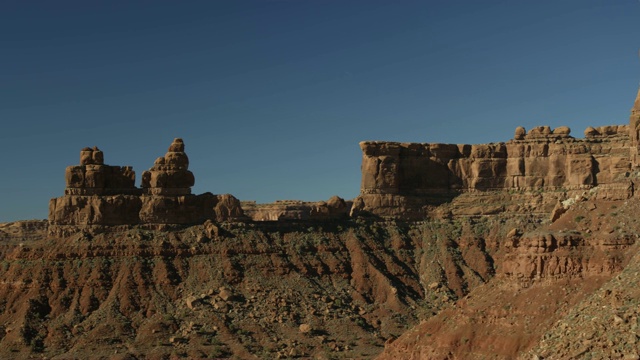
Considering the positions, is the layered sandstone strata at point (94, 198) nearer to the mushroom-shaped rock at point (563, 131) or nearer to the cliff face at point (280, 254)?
the cliff face at point (280, 254)

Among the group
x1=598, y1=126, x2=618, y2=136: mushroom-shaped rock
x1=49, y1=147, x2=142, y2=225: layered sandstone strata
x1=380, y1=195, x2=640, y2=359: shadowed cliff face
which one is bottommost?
x1=380, y1=195, x2=640, y2=359: shadowed cliff face

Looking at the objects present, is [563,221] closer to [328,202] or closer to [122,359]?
[122,359]

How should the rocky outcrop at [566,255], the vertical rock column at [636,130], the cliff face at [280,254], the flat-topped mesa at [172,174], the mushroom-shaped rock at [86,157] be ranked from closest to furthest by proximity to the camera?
the rocky outcrop at [566,255]
the vertical rock column at [636,130]
the cliff face at [280,254]
the flat-topped mesa at [172,174]
the mushroom-shaped rock at [86,157]

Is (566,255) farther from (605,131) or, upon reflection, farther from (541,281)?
(605,131)

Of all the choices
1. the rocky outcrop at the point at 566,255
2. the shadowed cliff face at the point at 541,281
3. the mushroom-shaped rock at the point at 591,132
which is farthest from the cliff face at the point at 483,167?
the rocky outcrop at the point at 566,255

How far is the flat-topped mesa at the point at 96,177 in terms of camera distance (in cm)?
11819

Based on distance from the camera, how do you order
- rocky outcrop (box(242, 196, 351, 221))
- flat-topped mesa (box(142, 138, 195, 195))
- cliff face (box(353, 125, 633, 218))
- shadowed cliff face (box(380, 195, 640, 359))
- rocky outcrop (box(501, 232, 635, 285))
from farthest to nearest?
rocky outcrop (box(242, 196, 351, 221)) → cliff face (box(353, 125, 633, 218)) → flat-topped mesa (box(142, 138, 195, 195)) → rocky outcrop (box(501, 232, 635, 285)) → shadowed cliff face (box(380, 195, 640, 359))

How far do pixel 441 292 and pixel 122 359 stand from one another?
1448 inches

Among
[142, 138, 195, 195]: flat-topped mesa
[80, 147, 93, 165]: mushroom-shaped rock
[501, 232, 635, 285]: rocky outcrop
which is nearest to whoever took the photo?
[501, 232, 635, 285]: rocky outcrop

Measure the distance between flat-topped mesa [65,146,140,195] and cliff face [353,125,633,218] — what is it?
90.5 feet

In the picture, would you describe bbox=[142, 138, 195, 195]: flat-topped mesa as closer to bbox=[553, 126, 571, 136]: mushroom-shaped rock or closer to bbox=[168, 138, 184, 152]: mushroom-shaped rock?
bbox=[168, 138, 184, 152]: mushroom-shaped rock

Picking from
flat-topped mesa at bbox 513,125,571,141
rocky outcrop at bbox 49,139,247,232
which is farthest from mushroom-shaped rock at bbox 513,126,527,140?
rocky outcrop at bbox 49,139,247,232

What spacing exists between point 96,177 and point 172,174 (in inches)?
333

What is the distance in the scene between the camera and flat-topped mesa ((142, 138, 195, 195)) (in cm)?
11788
